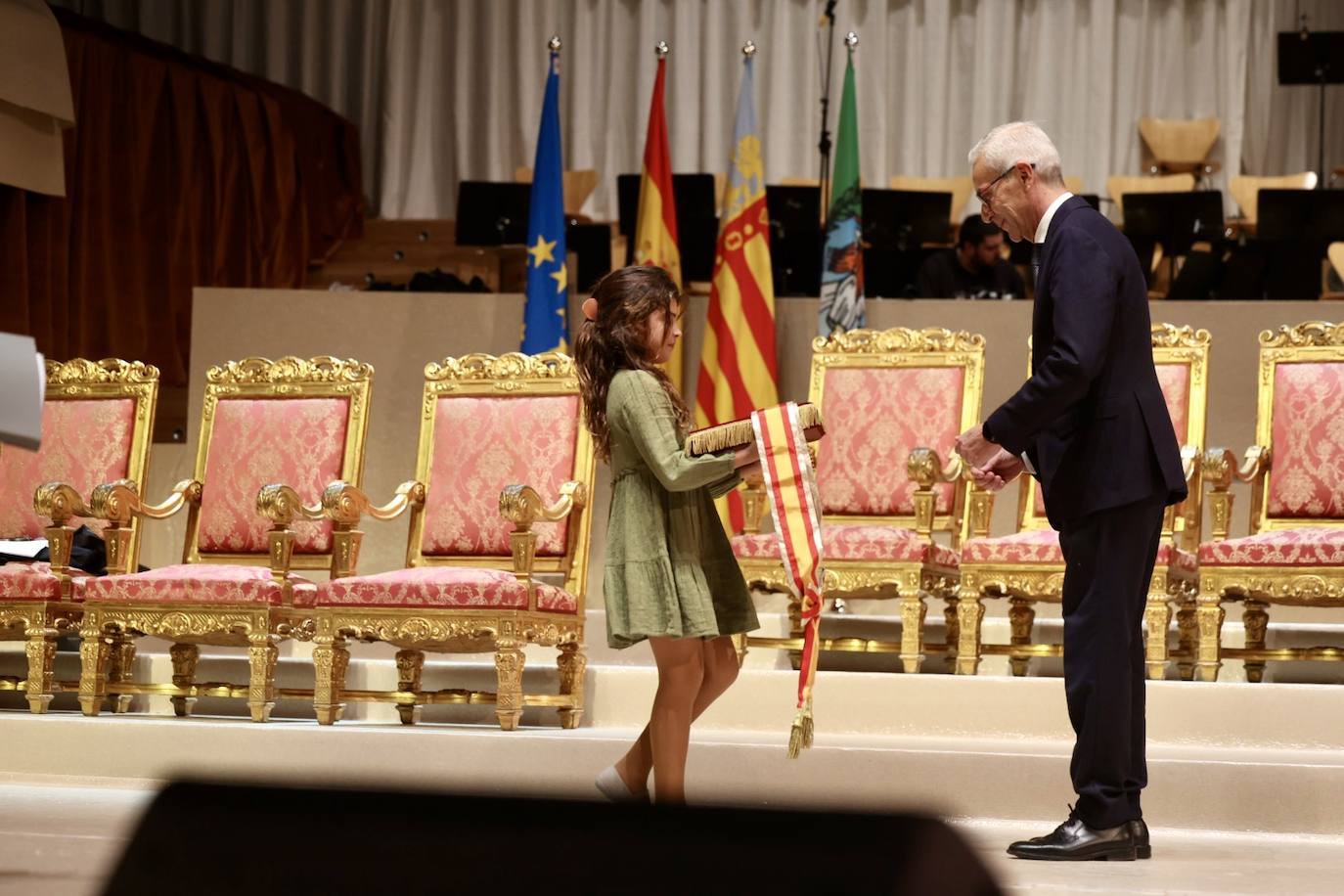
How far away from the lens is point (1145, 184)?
31.4ft

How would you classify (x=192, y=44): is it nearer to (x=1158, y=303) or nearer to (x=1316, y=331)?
(x=1158, y=303)

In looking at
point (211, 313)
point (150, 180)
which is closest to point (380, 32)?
point (150, 180)

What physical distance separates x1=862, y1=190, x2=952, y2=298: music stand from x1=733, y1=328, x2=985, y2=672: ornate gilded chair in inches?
69.0

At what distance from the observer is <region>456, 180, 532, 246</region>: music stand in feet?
24.1

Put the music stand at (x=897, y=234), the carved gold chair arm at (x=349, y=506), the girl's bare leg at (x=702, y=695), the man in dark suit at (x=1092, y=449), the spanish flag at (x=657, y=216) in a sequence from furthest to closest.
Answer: the music stand at (x=897, y=234) < the spanish flag at (x=657, y=216) < the carved gold chair arm at (x=349, y=506) < the girl's bare leg at (x=702, y=695) < the man in dark suit at (x=1092, y=449)

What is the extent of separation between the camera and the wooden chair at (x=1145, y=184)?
9.48 m

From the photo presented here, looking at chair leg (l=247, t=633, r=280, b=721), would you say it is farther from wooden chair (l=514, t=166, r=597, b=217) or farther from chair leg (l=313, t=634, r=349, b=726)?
wooden chair (l=514, t=166, r=597, b=217)

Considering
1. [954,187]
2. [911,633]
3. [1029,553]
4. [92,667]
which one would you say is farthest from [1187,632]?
[954,187]

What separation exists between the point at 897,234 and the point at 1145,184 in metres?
2.80

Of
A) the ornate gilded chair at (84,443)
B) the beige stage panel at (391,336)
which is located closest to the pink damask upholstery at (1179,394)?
the beige stage panel at (391,336)

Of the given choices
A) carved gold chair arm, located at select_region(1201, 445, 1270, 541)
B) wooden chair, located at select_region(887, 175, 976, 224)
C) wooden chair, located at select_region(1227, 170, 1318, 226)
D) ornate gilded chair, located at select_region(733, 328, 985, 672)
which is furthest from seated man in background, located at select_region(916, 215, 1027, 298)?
wooden chair, located at select_region(1227, 170, 1318, 226)

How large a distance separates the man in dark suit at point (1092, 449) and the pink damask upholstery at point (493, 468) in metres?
1.84

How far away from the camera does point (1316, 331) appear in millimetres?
4730

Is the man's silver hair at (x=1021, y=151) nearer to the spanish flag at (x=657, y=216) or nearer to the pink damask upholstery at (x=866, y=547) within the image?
the pink damask upholstery at (x=866, y=547)
